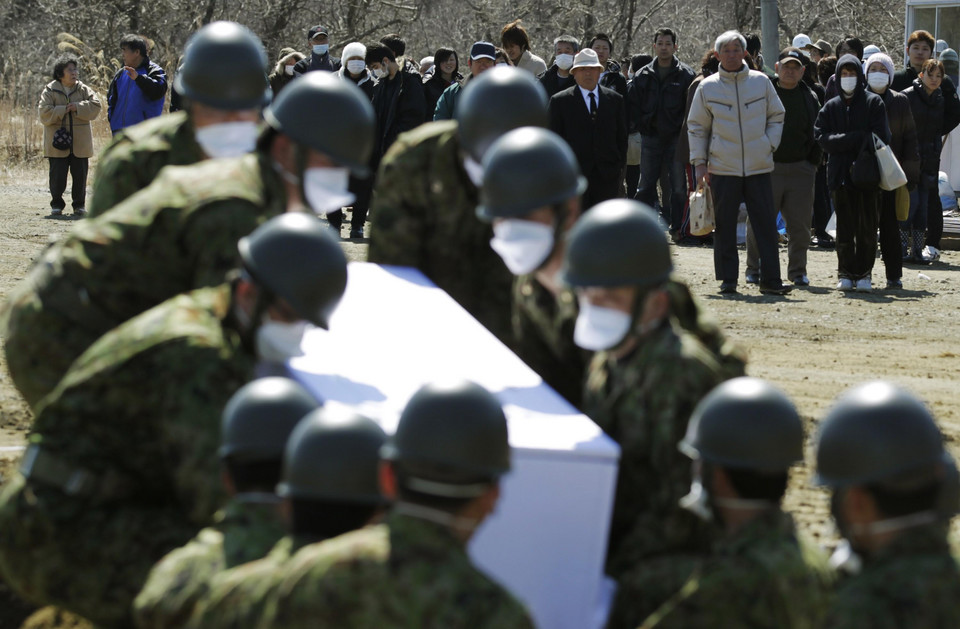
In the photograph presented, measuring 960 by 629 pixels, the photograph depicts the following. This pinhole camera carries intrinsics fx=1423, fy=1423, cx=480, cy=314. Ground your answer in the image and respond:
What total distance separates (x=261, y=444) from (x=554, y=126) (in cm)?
932

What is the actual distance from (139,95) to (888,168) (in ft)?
26.4

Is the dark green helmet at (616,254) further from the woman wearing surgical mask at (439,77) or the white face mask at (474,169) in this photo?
the woman wearing surgical mask at (439,77)

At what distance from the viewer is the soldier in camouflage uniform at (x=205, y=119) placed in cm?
523

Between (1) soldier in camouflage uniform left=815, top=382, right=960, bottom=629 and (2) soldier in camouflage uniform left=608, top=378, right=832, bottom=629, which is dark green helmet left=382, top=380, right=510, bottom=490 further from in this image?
(1) soldier in camouflage uniform left=815, top=382, right=960, bottom=629

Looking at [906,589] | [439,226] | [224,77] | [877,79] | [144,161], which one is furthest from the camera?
[877,79]

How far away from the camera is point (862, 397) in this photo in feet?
11.0

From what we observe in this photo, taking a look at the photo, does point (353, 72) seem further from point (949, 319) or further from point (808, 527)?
point (808, 527)

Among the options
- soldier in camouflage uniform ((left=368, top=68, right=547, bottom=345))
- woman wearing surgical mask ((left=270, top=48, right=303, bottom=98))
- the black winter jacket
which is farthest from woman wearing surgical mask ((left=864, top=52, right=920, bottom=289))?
soldier in camouflage uniform ((left=368, top=68, right=547, bottom=345))

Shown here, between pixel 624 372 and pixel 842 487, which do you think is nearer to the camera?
pixel 842 487

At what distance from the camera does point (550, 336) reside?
4848mm

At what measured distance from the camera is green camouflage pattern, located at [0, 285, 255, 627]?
12.5 ft

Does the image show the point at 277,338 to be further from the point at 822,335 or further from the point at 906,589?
the point at 822,335

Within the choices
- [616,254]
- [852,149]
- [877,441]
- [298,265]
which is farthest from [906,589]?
[852,149]

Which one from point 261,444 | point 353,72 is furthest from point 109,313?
point 353,72
